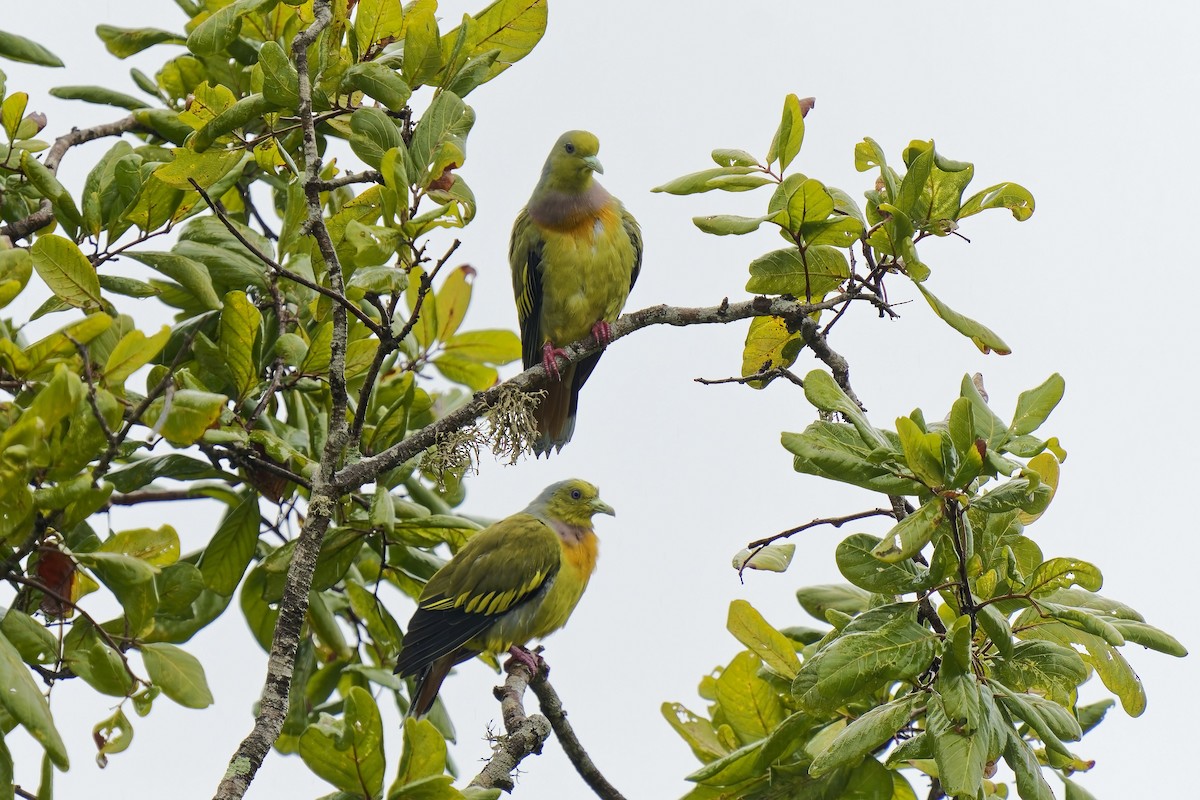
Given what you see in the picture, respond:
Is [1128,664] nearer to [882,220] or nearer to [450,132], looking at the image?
[882,220]

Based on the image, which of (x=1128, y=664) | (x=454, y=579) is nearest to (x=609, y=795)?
(x=454, y=579)

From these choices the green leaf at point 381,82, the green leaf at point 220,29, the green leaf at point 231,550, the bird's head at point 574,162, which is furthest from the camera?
the bird's head at point 574,162

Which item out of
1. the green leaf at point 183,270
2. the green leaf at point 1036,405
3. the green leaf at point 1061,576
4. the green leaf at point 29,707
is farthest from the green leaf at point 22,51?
the green leaf at point 1061,576

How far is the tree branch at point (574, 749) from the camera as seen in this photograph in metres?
3.87

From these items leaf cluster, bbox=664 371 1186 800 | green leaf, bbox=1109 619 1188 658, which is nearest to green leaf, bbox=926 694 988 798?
leaf cluster, bbox=664 371 1186 800

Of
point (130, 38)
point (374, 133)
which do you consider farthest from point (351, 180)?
point (130, 38)

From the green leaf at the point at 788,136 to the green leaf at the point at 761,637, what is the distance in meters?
1.15

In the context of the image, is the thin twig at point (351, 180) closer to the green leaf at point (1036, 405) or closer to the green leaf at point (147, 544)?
the green leaf at point (147, 544)

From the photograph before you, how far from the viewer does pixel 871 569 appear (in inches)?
98.9

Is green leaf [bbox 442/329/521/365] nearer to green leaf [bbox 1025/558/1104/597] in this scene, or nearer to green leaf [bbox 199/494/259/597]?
green leaf [bbox 199/494/259/597]

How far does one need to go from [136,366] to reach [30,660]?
84 cm

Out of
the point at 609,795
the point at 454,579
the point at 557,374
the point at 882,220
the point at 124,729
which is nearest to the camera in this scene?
the point at 882,220

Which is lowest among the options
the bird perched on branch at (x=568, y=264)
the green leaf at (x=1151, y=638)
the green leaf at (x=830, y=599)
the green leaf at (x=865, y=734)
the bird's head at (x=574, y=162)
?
the green leaf at (x=865, y=734)

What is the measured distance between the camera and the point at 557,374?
4434 mm
